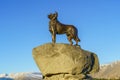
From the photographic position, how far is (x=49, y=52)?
22062 mm

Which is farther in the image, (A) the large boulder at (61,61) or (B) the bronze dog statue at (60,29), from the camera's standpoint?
(B) the bronze dog statue at (60,29)

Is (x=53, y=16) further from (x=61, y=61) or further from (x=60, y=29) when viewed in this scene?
(x=61, y=61)

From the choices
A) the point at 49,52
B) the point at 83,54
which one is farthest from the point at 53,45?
the point at 83,54

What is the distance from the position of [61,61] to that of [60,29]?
238cm

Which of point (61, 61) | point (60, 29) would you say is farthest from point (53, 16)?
point (61, 61)

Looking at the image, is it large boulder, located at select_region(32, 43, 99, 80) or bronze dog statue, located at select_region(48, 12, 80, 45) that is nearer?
large boulder, located at select_region(32, 43, 99, 80)

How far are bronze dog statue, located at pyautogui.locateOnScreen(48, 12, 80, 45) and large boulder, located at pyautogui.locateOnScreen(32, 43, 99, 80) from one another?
84 centimetres

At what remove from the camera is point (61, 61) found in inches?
859

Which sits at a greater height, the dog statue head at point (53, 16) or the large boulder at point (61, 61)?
the dog statue head at point (53, 16)

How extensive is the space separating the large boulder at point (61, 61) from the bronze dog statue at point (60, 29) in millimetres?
839

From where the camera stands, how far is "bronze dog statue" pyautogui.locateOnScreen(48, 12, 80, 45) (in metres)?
22.9

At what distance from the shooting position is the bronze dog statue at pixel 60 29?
22.9m

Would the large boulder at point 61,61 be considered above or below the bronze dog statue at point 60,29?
below

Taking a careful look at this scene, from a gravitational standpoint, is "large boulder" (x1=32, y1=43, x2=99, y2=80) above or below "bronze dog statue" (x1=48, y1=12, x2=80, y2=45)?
below
